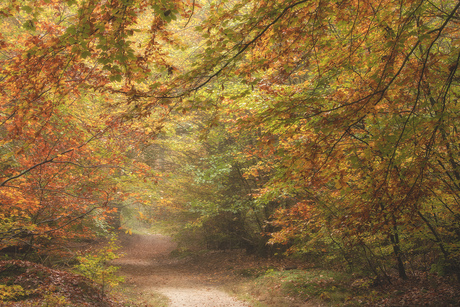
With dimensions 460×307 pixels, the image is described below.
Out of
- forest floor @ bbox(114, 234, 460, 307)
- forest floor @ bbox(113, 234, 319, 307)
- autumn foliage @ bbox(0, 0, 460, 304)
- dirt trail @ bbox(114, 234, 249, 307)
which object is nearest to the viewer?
autumn foliage @ bbox(0, 0, 460, 304)

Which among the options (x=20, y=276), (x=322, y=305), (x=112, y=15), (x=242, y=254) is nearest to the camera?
(x=112, y=15)

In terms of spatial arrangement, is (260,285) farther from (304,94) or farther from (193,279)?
(304,94)

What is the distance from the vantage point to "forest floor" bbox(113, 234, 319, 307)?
27.7 feet

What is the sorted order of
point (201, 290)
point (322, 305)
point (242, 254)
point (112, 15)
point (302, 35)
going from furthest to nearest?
point (242, 254) < point (201, 290) < point (322, 305) < point (302, 35) < point (112, 15)

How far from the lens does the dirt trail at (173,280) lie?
28.6 feet

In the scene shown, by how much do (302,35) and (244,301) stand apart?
773cm

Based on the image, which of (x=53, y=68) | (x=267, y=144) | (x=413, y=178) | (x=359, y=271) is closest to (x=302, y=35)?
(x=267, y=144)

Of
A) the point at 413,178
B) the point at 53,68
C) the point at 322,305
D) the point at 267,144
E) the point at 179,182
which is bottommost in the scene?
the point at 322,305

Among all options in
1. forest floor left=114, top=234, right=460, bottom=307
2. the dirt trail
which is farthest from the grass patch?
the dirt trail

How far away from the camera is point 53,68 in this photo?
327 centimetres

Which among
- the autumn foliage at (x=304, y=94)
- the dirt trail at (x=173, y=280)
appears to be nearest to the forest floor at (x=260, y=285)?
the dirt trail at (x=173, y=280)

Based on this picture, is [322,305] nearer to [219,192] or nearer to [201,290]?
[201,290]

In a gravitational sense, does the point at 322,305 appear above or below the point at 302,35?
below

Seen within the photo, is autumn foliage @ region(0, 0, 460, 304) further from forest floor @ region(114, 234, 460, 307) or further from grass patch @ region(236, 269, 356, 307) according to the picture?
grass patch @ region(236, 269, 356, 307)
